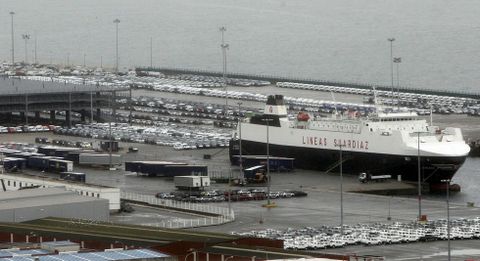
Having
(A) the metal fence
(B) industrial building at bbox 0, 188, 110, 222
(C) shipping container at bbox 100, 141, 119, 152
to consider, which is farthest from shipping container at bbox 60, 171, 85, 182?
(C) shipping container at bbox 100, 141, 119, 152

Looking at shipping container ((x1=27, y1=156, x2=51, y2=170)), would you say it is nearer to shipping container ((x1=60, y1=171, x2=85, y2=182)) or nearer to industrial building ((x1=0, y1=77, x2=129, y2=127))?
shipping container ((x1=60, y1=171, x2=85, y2=182))

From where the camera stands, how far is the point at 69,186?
6531cm

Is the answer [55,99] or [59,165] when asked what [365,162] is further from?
[55,99]

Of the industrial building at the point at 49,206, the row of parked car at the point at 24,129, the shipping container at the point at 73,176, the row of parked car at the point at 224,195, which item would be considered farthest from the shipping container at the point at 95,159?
the industrial building at the point at 49,206

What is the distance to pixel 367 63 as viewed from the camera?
180250 millimetres

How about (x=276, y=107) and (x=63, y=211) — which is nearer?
(x=63, y=211)

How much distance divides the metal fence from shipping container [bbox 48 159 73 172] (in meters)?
8.40

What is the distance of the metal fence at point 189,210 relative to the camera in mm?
60281

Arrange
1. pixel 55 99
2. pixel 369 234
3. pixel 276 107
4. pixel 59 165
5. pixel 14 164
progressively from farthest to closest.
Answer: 1. pixel 55 99
2. pixel 276 107
3. pixel 14 164
4. pixel 59 165
5. pixel 369 234

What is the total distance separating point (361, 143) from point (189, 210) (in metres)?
19.2

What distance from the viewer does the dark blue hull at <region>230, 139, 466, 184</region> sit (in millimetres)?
77375

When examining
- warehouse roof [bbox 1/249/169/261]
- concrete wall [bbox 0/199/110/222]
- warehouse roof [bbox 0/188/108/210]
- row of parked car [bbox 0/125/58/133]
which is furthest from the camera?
row of parked car [bbox 0/125/58/133]

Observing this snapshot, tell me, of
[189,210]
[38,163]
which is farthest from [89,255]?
[38,163]

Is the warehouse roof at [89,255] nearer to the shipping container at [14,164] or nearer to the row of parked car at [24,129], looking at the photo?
the shipping container at [14,164]
